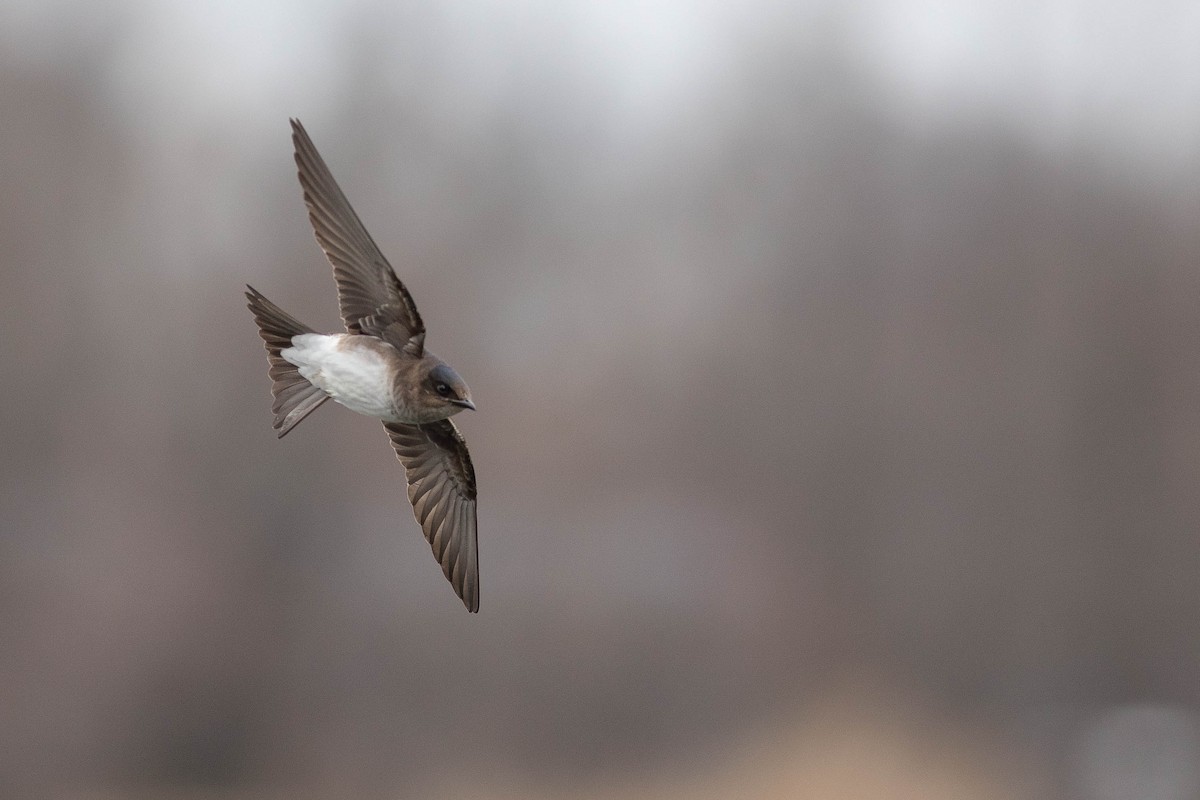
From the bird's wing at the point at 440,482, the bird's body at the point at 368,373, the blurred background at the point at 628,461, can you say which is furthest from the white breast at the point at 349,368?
the blurred background at the point at 628,461

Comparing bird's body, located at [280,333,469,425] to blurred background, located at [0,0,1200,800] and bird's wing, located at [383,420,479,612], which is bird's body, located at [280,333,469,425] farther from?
blurred background, located at [0,0,1200,800]

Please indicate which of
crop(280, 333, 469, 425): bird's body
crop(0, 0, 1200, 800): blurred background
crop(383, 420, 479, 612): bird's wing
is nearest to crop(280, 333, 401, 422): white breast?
crop(280, 333, 469, 425): bird's body

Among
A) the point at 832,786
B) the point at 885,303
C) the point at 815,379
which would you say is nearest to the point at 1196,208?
the point at 885,303

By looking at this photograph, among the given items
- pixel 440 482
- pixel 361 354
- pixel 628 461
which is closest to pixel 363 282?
pixel 361 354

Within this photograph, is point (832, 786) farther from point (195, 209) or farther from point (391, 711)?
point (195, 209)

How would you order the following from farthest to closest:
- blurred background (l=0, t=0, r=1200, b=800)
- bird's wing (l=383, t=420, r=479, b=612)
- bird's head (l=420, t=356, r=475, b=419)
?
blurred background (l=0, t=0, r=1200, b=800) → bird's wing (l=383, t=420, r=479, b=612) → bird's head (l=420, t=356, r=475, b=419)

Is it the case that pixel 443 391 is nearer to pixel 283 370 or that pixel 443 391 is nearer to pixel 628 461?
pixel 283 370

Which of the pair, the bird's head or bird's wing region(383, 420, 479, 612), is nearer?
the bird's head
